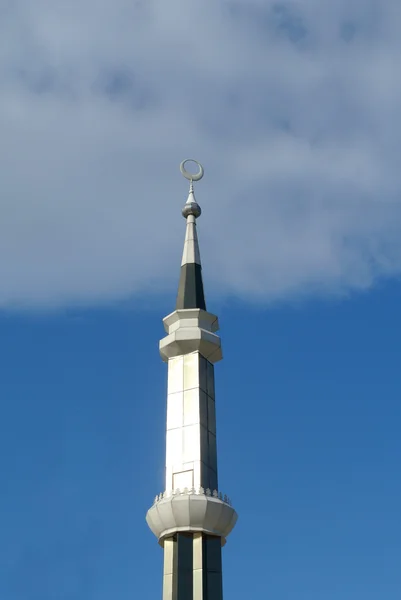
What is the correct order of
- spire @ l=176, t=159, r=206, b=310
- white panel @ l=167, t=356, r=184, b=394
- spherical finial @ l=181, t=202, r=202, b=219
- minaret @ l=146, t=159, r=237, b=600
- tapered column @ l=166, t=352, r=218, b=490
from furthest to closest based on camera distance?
spherical finial @ l=181, t=202, r=202, b=219
spire @ l=176, t=159, r=206, b=310
white panel @ l=167, t=356, r=184, b=394
tapered column @ l=166, t=352, r=218, b=490
minaret @ l=146, t=159, r=237, b=600

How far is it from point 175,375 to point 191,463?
4424 mm

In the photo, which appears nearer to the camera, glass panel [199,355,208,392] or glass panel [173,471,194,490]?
glass panel [173,471,194,490]

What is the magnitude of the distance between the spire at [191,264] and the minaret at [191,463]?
0.06m

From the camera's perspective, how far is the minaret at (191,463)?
32.7 m

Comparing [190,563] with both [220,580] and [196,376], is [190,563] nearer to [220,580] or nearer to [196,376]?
[220,580]

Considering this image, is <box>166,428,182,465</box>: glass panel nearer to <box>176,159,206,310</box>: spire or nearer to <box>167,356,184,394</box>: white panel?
<box>167,356,184,394</box>: white panel

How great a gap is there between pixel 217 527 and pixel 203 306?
34.3 feet

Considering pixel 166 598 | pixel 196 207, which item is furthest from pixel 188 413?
pixel 196 207

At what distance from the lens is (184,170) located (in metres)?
43.8

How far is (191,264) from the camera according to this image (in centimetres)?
4084

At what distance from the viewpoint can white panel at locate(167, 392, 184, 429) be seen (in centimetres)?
3597

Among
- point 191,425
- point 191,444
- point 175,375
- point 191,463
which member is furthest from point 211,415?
point 191,463

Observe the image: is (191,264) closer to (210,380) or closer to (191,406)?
(210,380)

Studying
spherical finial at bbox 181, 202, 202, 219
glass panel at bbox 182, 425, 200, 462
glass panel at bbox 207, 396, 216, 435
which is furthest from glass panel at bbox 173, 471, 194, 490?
spherical finial at bbox 181, 202, 202, 219
